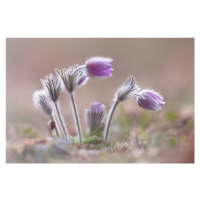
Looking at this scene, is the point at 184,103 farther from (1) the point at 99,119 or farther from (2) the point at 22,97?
(2) the point at 22,97

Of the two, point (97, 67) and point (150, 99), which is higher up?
point (97, 67)

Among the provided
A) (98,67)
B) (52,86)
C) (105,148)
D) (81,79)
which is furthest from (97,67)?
(105,148)

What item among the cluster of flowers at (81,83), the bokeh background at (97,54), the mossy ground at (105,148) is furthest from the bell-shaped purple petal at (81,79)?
the mossy ground at (105,148)

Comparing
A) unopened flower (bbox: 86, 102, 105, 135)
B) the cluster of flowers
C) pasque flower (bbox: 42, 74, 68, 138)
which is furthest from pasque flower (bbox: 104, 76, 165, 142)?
pasque flower (bbox: 42, 74, 68, 138)

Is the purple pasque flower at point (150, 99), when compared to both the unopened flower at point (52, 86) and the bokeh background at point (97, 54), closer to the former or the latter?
the bokeh background at point (97, 54)

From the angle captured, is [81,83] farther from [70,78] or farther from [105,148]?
[105,148]

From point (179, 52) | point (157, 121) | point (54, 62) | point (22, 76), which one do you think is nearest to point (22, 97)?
point (22, 76)
